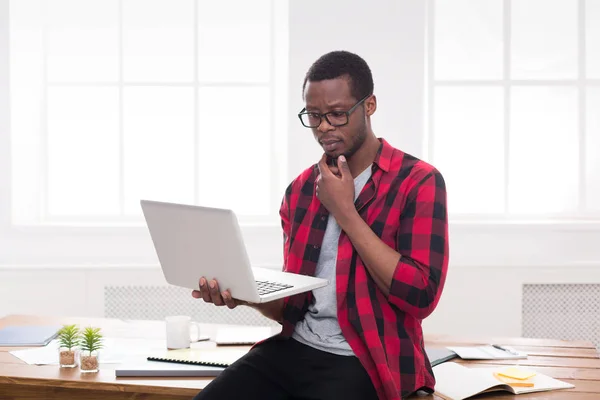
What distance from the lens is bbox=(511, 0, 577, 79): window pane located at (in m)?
3.88

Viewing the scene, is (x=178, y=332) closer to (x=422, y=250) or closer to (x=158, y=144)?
(x=422, y=250)

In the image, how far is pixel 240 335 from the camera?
260 centimetres

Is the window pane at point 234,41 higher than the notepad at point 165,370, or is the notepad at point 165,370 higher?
the window pane at point 234,41

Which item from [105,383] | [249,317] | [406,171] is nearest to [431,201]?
[406,171]

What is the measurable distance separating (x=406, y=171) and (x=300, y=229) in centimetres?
33

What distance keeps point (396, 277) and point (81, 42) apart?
2.66m

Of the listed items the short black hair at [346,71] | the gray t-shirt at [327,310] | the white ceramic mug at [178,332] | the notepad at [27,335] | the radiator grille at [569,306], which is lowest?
the radiator grille at [569,306]

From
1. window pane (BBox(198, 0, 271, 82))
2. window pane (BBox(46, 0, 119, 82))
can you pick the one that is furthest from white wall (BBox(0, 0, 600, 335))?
window pane (BBox(46, 0, 119, 82))

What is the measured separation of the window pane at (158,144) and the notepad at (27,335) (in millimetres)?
1404

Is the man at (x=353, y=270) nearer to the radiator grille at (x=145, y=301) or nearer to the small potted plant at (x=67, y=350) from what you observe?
the small potted plant at (x=67, y=350)

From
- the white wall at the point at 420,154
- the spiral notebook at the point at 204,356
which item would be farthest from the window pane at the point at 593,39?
the spiral notebook at the point at 204,356

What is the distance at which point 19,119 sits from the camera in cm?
391

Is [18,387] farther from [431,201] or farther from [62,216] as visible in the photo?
[62,216]

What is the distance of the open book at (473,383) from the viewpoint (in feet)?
6.64
